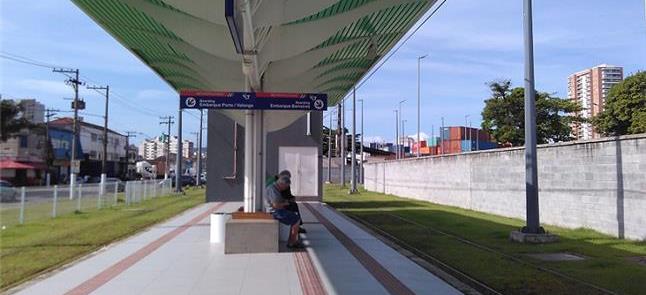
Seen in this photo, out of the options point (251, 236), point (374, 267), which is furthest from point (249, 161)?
point (374, 267)

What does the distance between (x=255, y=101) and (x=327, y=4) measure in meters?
2.76

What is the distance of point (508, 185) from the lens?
21.2m

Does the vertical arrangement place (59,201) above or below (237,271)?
above

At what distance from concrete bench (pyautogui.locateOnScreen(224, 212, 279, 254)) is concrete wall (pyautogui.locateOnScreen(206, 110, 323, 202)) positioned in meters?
16.3

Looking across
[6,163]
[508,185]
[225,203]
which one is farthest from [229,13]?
[6,163]

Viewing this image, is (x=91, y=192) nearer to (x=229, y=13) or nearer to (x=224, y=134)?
(x=224, y=134)

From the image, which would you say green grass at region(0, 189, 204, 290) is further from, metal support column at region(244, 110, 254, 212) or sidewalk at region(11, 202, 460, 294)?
metal support column at region(244, 110, 254, 212)

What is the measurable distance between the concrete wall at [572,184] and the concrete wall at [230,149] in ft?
22.2

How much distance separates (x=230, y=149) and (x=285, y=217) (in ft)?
53.8

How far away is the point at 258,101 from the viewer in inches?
447

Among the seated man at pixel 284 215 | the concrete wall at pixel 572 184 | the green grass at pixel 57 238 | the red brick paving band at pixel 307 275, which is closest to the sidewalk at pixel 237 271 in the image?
the red brick paving band at pixel 307 275

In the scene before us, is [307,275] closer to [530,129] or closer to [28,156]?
[530,129]

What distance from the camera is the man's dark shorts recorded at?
460 inches

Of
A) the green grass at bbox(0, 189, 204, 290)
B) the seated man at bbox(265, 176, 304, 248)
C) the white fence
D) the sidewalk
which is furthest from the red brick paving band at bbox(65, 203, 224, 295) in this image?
the white fence
